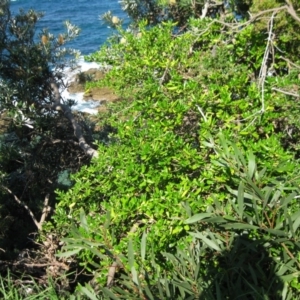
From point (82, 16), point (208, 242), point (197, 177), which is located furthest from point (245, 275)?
point (82, 16)

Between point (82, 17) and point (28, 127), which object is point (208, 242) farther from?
point (82, 17)

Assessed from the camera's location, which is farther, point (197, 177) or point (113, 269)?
point (197, 177)

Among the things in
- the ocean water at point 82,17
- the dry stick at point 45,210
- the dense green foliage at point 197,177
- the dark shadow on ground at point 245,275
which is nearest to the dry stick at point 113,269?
the dense green foliage at point 197,177

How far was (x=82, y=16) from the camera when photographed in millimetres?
34000

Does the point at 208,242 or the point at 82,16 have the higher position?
the point at 208,242

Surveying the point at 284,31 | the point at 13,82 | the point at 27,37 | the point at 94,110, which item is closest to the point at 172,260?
the point at 284,31

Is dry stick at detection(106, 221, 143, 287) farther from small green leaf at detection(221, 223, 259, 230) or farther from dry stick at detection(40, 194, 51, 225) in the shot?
dry stick at detection(40, 194, 51, 225)

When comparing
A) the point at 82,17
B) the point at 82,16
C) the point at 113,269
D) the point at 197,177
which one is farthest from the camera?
the point at 82,16

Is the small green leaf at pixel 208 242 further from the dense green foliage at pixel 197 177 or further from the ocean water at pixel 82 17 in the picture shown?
the ocean water at pixel 82 17

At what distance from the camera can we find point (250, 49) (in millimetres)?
5129

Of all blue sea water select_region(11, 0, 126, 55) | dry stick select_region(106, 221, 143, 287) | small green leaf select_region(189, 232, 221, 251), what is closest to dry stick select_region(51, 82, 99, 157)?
dry stick select_region(106, 221, 143, 287)

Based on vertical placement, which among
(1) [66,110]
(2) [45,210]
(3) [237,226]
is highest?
(3) [237,226]

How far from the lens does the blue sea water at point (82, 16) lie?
89.9 ft

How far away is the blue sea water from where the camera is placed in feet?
89.9
